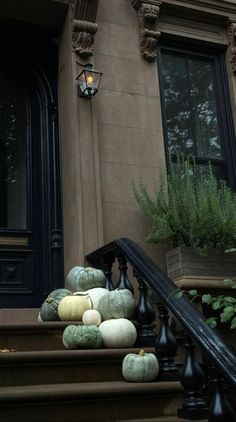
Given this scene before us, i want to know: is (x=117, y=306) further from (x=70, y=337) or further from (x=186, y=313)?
(x=186, y=313)

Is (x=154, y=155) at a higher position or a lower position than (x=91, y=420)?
higher

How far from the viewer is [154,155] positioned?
6191 mm

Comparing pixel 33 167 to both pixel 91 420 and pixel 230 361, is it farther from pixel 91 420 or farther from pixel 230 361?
pixel 230 361

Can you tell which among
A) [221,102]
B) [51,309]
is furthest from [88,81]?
[51,309]

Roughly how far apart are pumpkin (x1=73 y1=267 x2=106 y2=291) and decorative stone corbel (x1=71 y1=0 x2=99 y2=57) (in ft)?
8.55

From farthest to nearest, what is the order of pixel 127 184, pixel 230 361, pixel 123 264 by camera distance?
pixel 127 184 → pixel 123 264 → pixel 230 361

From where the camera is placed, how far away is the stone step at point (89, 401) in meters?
3.18

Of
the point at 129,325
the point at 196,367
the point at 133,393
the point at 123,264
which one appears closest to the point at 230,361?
the point at 196,367

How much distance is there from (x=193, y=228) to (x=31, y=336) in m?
2.02

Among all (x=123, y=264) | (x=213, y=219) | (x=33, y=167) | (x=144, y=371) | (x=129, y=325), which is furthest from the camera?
(x=33, y=167)

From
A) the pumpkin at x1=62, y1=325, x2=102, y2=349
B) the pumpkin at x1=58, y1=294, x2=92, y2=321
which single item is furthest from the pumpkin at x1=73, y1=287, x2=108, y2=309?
the pumpkin at x1=62, y1=325, x2=102, y2=349

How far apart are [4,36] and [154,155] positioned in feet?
7.81

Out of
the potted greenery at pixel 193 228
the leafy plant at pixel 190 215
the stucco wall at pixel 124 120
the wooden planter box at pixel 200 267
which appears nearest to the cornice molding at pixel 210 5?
the stucco wall at pixel 124 120

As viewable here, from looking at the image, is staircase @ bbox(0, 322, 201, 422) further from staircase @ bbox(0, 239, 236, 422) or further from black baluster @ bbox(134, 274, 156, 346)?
black baluster @ bbox(134, 274, 156, 346)
